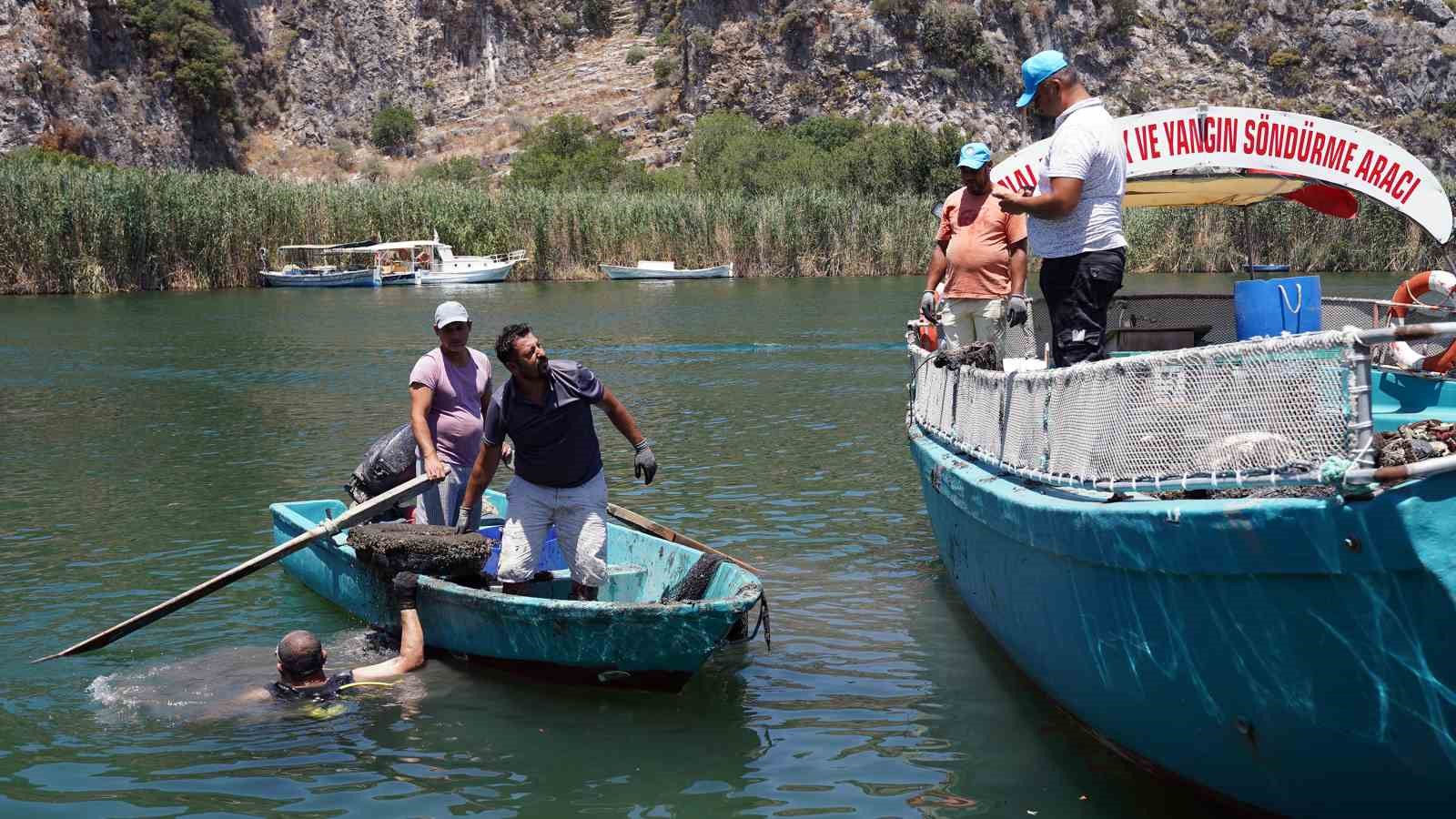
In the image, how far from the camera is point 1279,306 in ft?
31.2

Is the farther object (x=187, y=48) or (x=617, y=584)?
(x=187, y=48)

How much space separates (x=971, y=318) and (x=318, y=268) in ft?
139

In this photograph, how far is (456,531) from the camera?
8.46 m

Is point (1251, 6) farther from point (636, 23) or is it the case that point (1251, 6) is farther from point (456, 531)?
point (456, 531)

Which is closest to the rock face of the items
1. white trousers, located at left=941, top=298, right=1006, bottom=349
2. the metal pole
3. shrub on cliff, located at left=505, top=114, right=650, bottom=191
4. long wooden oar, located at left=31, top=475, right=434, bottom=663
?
shrub on cliff, located at left=505, top=114, right=650, bottom=191

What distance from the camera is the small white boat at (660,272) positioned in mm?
50438

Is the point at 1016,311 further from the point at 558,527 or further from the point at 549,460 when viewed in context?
the point at 558,527

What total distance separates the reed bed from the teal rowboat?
124 feet

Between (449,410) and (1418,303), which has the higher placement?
(1418,303)

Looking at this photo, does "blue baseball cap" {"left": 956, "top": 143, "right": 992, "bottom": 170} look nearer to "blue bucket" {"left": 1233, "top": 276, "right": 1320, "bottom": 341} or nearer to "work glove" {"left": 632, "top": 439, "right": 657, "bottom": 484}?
"blue bucket" {"left": 1233, "top": 276, "right": 1320, "bottom": 341}

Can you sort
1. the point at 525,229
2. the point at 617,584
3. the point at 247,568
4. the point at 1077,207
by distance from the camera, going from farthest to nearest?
the point at 525,229, the point at 617,584, the point at 247,568, the point at 1077,207

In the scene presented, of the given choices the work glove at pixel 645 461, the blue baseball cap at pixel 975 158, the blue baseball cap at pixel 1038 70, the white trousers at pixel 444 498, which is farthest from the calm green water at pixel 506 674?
the blue baseball cap at pixel 1038 70

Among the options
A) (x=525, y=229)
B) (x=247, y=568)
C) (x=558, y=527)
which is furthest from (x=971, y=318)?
(x=525, y=229)

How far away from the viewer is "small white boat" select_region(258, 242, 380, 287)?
47375mm
